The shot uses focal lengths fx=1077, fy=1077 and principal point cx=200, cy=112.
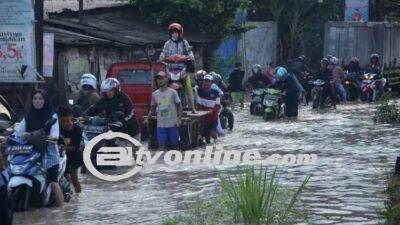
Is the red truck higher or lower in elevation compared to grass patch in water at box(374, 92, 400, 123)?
higher

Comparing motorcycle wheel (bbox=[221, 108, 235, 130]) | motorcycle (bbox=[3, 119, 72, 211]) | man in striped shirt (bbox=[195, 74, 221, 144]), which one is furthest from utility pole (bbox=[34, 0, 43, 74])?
motorcycle (bbox=[3, 119, 72, 211])

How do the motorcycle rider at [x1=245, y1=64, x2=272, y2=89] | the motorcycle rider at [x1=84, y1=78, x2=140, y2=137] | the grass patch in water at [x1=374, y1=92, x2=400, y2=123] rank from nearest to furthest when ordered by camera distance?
the motorcycle rider at [x1=84, y1=78, x2=140, y2=137] → the grass patch in water at [x1=374, y1=92, x2=400, y2=123] → the motorcycle rider at [x1=245, y1=64, x2=272, y2=89]

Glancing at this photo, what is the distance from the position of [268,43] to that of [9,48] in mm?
26623

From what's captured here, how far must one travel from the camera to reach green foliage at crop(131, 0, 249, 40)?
35.2 m

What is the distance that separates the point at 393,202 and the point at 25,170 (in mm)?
4313

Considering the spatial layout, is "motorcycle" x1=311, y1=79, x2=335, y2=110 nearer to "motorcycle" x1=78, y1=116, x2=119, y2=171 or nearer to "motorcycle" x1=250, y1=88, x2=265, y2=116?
"motorcycle" x1=250, y1=88, x2=265, y2=116

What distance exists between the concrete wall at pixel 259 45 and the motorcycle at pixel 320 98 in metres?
12.4

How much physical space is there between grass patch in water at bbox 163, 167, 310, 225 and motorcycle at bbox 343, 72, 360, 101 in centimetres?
2428

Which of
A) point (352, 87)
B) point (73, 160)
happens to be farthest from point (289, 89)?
point (73, 160)

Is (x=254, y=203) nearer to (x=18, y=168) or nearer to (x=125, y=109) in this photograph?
(x=18, y=168)

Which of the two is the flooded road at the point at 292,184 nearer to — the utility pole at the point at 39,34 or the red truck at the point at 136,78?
the red truck at the point at 136,78

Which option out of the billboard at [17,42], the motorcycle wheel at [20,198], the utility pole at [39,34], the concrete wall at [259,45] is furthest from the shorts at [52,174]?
the concrete wall at [259,45]

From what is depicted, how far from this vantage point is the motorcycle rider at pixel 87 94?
18.0 metres

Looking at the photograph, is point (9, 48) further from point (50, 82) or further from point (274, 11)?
point (274, 11)
